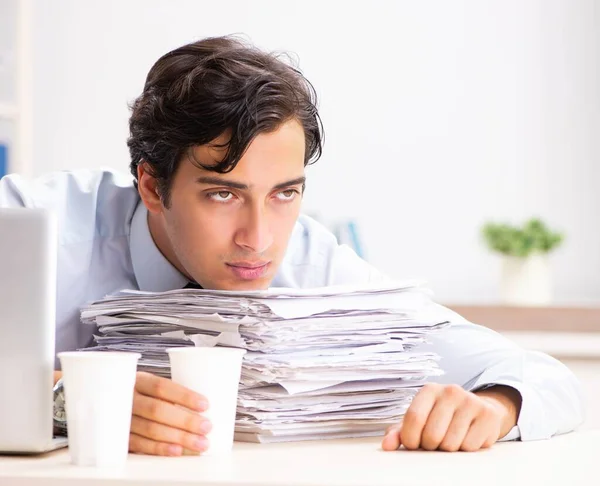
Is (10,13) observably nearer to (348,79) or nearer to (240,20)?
(240,20)

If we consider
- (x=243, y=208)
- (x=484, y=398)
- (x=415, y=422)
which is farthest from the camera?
(x=243, y=208)

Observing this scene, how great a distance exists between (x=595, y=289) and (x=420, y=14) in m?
1.18

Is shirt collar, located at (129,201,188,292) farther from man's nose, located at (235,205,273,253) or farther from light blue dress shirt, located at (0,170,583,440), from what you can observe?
man's nose, located at (235,205,273,253)

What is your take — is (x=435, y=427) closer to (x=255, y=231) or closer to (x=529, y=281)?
(x=255, y=231)

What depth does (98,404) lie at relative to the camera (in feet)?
2.79

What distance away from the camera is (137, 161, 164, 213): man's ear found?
4.84ft

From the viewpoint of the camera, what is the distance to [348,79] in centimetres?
352

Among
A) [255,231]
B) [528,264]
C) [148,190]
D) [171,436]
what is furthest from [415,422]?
[528,264]

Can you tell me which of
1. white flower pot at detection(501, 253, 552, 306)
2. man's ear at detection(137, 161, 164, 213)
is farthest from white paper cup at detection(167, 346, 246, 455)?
white flower pot at detection(501, 253, 552, 306)

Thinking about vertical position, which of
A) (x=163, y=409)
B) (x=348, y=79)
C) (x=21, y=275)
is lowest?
(x=163, y=409)

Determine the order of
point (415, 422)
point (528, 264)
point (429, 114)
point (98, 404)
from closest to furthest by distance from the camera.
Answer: point (98, 404), point (415, 422), point (528, 264), point (429, 114)

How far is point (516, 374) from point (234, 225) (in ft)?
1.37

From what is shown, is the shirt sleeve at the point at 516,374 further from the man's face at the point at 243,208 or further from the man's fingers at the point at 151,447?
the man's fingers at the point at 151,447

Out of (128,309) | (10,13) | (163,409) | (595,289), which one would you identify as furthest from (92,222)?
(595,289)
